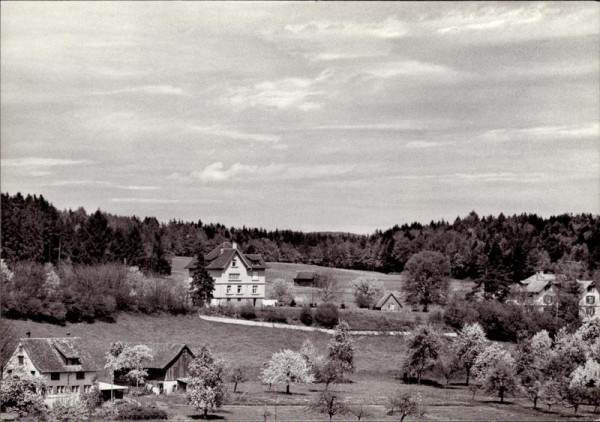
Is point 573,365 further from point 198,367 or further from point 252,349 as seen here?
point 198,367

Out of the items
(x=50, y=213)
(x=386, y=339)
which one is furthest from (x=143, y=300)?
(x=50, y=213)

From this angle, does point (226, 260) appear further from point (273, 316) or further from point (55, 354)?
point (55, 354)

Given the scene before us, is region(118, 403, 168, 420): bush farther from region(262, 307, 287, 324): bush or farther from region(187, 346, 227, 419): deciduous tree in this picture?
region(262, 307, 287, 324): bush

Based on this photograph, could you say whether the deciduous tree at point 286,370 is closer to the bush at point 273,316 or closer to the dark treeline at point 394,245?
the bush at point 273,316

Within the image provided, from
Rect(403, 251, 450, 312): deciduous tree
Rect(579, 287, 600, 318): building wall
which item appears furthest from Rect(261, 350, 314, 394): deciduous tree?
Rect(579, 287, 600, 318): building wall

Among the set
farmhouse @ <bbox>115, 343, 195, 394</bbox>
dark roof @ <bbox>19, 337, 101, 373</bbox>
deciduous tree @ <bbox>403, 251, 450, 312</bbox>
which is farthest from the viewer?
deciduous tree @ <bbox>403, 251, 450, 312</bbox>

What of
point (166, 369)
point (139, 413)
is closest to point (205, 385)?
point (139, 413)
